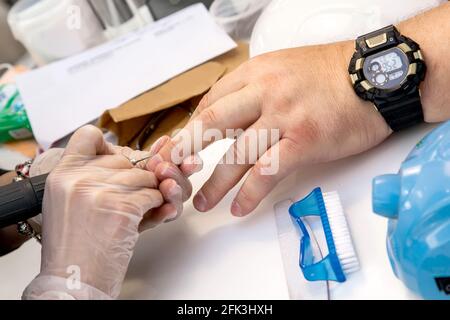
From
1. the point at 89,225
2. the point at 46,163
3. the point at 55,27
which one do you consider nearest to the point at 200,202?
the point at 89,225

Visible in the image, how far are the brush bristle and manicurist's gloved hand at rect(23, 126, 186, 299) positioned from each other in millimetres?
183

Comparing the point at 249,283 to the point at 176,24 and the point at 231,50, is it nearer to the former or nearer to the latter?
the point at 231,50

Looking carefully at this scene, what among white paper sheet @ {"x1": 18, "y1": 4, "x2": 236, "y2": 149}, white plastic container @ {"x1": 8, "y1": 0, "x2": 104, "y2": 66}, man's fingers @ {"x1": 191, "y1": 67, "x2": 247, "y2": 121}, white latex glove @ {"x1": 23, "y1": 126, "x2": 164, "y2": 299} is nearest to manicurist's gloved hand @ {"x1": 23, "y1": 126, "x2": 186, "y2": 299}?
white latex glove @ {"x1": 23, "y1": 126, "x2": 164, "y2": 299}

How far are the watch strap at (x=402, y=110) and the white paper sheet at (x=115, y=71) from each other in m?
0.44

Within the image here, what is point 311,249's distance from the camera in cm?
47

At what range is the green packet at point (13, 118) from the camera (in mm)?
948

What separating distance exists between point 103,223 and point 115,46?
625mm

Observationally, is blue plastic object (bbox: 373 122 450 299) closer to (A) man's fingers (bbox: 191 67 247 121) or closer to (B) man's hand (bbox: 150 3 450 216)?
(B) man's hand (bbox: 150 3 450 216)

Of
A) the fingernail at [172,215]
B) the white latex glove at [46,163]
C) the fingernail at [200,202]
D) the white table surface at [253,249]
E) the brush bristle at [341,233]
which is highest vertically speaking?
the white latex glove at [46,163]

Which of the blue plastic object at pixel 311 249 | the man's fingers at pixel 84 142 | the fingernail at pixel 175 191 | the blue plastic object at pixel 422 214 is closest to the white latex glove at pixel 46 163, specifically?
the man's fingers at pixel 84 142

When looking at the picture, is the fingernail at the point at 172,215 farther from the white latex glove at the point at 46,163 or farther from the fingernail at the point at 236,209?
the white latex glove at the point at 46,163

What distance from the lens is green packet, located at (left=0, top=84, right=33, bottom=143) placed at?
37.3 inches

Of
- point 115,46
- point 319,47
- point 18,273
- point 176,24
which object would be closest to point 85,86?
point 115,46

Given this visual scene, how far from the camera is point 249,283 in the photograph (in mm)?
479
